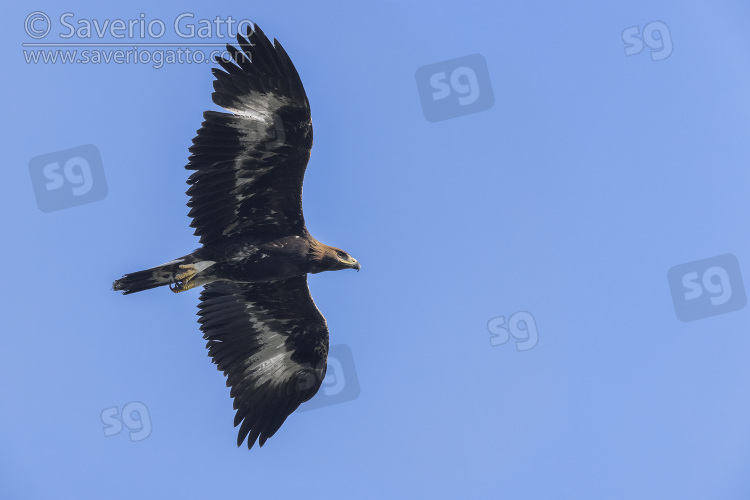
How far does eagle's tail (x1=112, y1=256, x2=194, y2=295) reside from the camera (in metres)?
12.8

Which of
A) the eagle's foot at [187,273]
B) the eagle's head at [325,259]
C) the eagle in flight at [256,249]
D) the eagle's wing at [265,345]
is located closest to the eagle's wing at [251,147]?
the eagle in flight at [256,249]

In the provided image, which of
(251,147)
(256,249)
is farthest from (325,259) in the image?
(251,147)

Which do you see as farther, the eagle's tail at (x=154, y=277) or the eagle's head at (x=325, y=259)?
the eagle's head at (x=325, y=259)

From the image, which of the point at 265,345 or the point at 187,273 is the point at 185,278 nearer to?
the point at 187,273

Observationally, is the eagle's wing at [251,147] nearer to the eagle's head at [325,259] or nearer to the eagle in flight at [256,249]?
the eagle in flight at [256,249]

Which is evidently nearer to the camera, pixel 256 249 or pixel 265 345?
pixel 256 249

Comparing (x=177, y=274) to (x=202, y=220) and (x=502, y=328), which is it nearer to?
(x=202, y=220)

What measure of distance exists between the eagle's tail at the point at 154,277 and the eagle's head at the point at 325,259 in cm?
171

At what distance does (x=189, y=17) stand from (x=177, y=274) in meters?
5.02

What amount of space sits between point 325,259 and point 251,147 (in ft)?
6.20

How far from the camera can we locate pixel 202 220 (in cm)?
1306

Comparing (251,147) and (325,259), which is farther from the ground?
(251,147)

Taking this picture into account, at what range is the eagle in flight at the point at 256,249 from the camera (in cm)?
1260

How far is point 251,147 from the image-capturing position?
12844mm
